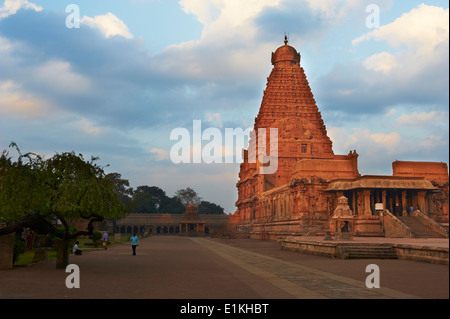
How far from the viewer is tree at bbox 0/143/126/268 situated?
19.4 metres

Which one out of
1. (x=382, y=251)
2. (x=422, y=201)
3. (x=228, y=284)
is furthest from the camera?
(x=422, y=201)

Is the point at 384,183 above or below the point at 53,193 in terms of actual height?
above

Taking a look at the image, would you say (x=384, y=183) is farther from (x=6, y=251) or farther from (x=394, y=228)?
(x=6, y=251)

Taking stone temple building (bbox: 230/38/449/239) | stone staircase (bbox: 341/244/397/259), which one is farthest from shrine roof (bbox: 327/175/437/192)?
stone staircase (bbox: 341/244/397/259)

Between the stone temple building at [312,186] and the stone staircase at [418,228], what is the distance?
11cm

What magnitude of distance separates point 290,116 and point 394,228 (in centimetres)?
5229

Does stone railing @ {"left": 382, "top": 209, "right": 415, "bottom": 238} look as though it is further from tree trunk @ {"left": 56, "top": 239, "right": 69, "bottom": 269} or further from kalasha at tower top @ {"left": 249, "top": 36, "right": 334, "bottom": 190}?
kalasha at tower top @ {"left": 249, "top": 36, "right": 334, "bottom": 190}

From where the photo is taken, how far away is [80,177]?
20609 mm

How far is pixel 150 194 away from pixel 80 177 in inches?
5897

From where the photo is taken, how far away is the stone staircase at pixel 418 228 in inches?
1663

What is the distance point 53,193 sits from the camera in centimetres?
1983

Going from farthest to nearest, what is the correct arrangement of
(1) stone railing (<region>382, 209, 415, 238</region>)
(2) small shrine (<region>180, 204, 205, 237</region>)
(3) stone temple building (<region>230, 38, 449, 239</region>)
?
(2) small shrine (<region>180, 204, 205, 237</region>), (3) stone temple building (<region>230, 38, 449, 239</region>), (1) stone railing (<region>382, 209, 415, 238</region>)

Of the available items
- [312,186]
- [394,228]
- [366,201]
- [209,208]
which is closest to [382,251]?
[394,228]
